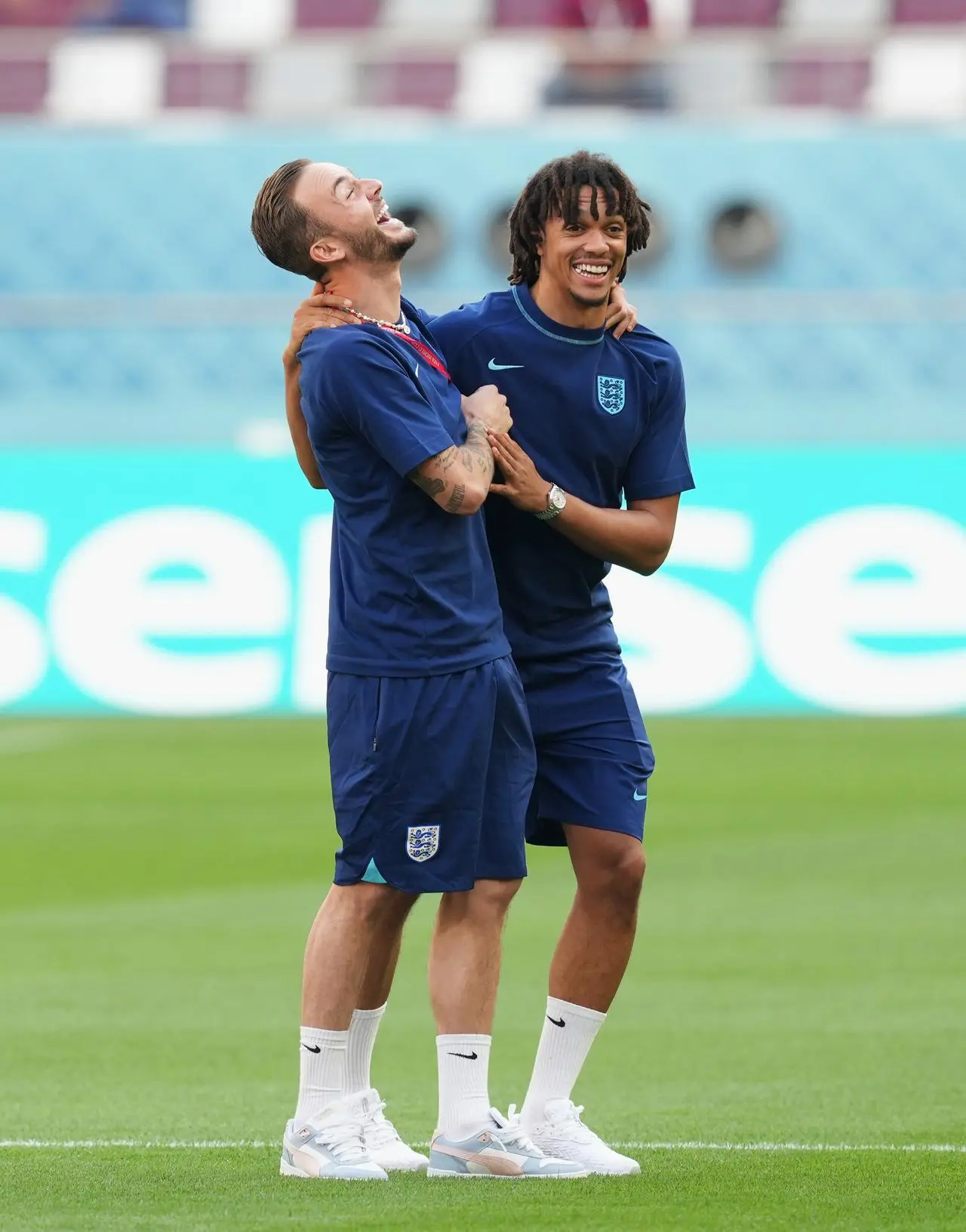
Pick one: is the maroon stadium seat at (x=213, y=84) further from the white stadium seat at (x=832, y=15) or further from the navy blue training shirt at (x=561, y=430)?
the navy blue training shirt at (x=561, y=430)

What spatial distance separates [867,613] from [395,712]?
32.7 feet

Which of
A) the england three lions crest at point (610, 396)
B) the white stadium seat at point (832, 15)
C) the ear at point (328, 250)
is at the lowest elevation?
the england three lions crest at point (610, 396)

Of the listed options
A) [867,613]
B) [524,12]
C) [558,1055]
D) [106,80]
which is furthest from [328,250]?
[524,12]

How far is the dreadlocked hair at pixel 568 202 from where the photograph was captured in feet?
17.5

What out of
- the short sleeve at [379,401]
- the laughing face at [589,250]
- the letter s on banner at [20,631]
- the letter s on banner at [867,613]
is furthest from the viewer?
the letter s on banner at [20,631]

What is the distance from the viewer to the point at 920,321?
63.9 ft

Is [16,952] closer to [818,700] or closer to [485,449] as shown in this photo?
[485,449]

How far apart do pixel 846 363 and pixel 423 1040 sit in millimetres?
13029

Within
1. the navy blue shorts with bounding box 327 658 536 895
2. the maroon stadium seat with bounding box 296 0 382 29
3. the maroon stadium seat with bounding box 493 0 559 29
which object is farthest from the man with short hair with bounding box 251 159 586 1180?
the maroon stadium seat with bounding box 296 0 382 29

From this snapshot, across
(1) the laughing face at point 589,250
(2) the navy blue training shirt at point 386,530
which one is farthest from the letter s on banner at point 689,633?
(2) the navy blue training shirt at point 386,530

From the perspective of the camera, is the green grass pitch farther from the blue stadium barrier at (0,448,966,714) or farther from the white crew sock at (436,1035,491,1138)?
the blue stadium barrier at (0,448,966,714)

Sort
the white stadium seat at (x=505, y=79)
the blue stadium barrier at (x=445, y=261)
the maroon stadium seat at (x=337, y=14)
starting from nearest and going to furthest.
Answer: the blue stadium barrier at (x=445, y=261)
the white stadium seat at (x=505, y=79)
the maroon stadium seat at (x=337, y=14)

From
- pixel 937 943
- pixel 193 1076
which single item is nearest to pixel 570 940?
pixel 193 1076

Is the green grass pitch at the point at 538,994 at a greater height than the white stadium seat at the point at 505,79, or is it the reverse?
the white stadium seat at the point at 505,79
